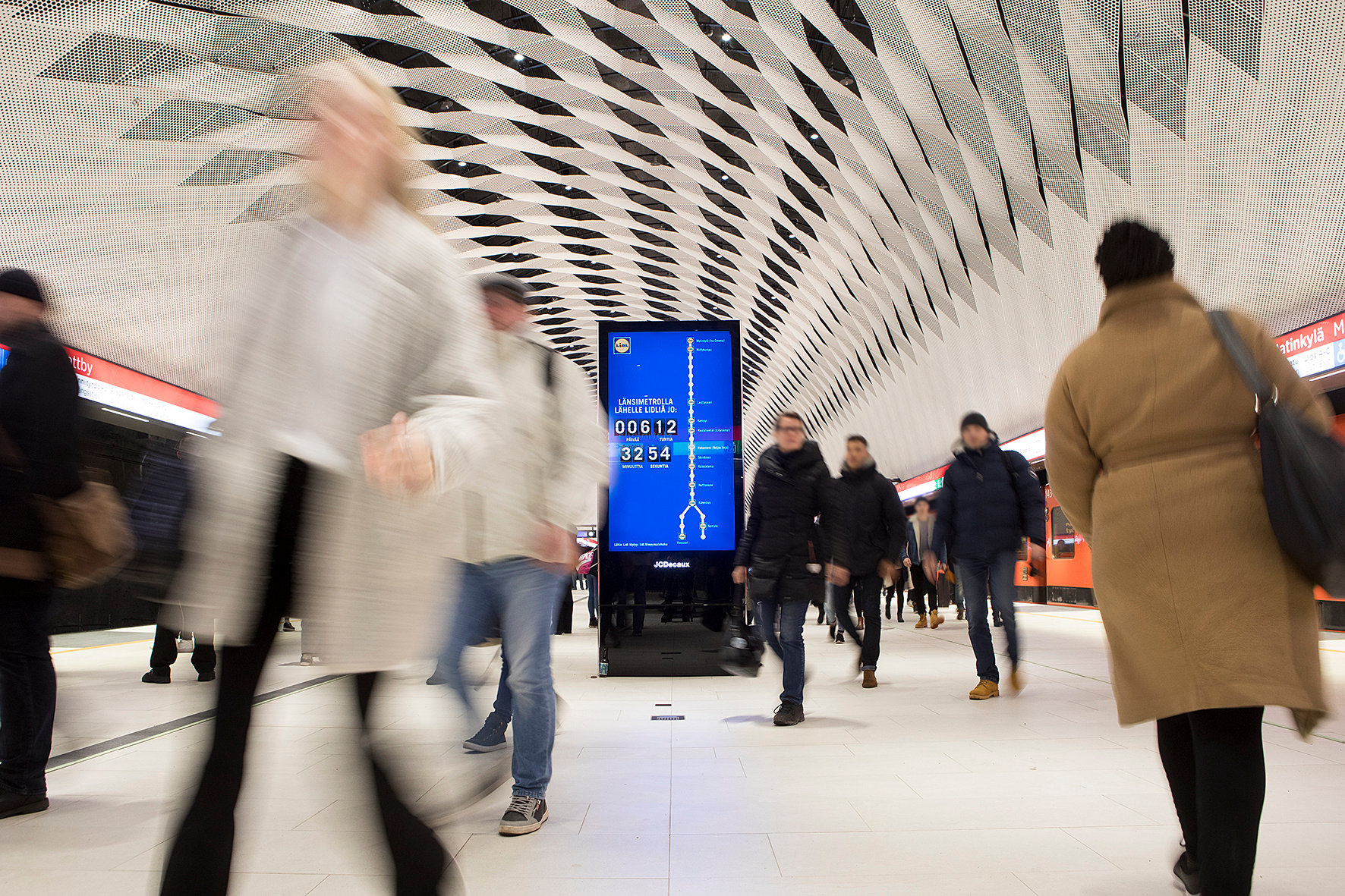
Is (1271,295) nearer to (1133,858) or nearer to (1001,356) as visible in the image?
(1001,356)

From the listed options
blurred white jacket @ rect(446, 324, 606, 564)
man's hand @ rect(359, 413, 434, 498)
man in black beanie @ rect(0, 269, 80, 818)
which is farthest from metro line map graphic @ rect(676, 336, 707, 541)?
man's hand @ rect(359, 413, 434, 498)

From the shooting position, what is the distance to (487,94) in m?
17.7

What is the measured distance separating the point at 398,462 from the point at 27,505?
2.27 m

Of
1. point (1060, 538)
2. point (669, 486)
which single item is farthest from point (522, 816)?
point (1060, 538)

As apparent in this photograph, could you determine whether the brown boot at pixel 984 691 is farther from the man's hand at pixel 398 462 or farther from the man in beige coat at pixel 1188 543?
the man's hand at pixel 398 462

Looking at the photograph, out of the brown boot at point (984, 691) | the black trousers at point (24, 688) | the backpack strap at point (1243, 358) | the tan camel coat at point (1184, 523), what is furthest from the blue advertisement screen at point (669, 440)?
the backpack strap at point (1243, 358)

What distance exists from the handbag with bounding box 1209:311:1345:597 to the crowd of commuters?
0.26 ft

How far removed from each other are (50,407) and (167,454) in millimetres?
1824

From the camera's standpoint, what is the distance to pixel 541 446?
302cm

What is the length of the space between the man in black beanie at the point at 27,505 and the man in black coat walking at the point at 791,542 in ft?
11.2

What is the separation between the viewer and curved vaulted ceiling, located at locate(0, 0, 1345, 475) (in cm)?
1000

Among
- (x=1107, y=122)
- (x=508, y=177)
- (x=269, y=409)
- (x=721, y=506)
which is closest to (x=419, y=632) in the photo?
(x=269, y=409)

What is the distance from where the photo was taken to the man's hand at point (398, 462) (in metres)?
1.14

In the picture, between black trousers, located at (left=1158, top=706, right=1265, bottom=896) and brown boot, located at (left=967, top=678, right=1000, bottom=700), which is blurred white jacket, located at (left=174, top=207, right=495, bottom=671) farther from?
brown boot, located at (left=967, top=678, right=1000, bottom=700)
